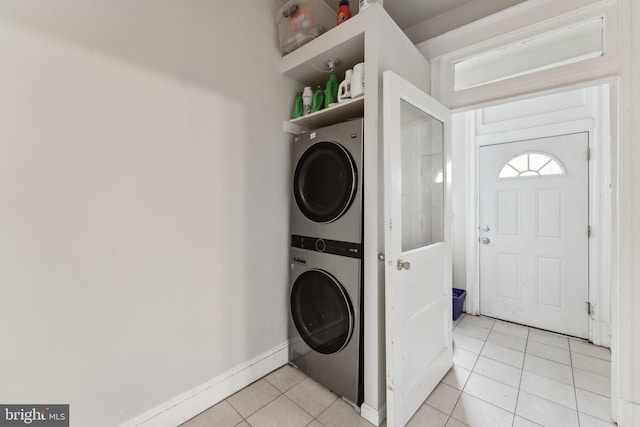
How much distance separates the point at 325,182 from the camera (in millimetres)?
1746

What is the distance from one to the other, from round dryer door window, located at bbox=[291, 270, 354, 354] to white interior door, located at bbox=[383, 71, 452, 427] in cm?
33

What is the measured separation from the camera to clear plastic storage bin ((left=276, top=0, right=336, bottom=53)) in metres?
1.77

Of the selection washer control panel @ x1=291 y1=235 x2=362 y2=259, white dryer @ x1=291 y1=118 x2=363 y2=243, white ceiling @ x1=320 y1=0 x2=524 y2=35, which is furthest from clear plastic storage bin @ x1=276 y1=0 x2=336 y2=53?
washer control panel @ x1=291 y1=235 x2=362 y2=259

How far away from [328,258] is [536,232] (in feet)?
7.86

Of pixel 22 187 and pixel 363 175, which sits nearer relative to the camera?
pixel 22 187

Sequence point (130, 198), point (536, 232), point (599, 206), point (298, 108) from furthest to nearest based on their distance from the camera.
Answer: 1. point (536, 232)
2. point (599, 206)
3. point (298, 108)
4. point (130, 198)

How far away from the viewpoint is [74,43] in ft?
3.82

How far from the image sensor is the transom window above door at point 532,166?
8.48 feet

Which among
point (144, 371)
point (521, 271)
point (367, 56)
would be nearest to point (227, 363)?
point (144, 371)

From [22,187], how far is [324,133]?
1.48 metres

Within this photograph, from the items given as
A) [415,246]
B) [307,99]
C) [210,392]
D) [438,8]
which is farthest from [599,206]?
[210,392]

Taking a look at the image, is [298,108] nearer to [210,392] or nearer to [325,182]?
[325,182]

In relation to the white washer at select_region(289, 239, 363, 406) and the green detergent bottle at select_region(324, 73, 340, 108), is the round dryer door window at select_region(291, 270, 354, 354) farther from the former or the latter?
A: the green detergent bottle at select_region(324, 73, 340, 108)

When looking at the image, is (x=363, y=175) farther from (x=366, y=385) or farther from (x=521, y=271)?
(x=521, y=271)
